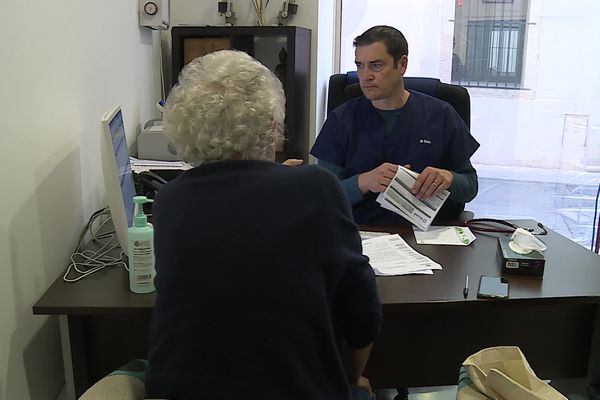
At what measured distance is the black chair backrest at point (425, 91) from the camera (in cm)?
237

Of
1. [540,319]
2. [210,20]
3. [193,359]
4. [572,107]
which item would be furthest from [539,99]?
[193,359]

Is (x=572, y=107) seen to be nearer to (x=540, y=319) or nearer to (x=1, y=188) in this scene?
(x=540, y=319)

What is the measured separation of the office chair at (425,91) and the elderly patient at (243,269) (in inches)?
55.5

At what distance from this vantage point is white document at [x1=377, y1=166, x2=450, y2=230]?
1.84 metres

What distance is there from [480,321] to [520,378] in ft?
1.09

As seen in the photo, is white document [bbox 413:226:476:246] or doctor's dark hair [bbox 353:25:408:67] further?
doctor's dark hair [bbox 353:25:408:67]

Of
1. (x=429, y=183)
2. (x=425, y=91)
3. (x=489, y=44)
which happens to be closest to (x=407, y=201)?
(x=429, y=183)

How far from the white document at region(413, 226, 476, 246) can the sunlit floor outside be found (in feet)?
5.47

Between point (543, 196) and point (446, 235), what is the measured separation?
1.93m

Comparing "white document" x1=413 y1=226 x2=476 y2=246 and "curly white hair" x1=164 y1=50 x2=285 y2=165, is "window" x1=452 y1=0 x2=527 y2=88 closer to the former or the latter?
"white document" x1=413 y1=226 x2=476 y2=246

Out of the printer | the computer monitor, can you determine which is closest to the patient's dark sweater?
the computer monitor

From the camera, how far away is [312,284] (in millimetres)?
996

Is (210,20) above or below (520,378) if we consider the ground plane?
above

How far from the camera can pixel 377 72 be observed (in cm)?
208
